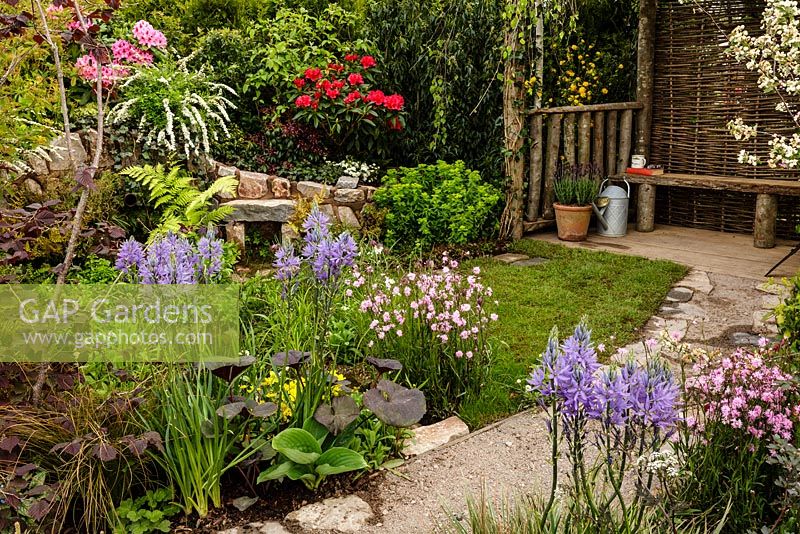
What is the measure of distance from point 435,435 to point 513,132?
4.13m

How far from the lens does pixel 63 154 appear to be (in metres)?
5.79

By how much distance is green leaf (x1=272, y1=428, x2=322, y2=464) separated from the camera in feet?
8.61

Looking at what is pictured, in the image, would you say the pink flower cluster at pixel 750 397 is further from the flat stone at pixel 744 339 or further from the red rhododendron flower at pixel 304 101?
the red rhododendron flower at pixel 304 101

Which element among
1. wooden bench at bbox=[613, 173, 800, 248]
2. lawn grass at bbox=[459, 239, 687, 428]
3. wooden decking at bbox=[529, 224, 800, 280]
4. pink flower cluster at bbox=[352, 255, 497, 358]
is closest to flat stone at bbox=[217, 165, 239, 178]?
lawn grass at bbox=[459, 239, 687, 428]

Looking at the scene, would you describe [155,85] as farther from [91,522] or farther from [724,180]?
[724,180]

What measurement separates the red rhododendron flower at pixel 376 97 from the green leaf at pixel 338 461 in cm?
447

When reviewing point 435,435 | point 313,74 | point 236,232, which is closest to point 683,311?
point 435,435

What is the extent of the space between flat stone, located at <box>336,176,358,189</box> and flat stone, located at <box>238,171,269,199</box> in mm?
589

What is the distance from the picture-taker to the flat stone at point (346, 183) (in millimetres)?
6504

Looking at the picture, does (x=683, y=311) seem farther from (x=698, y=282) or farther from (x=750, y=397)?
(x=750, y=397)

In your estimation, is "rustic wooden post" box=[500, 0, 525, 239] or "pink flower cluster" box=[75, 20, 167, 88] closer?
"pink flower cluster" box=[75, 20, 167, 88]

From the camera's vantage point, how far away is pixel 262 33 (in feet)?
24.6

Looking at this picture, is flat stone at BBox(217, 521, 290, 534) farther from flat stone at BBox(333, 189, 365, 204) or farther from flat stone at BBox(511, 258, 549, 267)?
flat stone at BBox(333, 189, 365, 204)

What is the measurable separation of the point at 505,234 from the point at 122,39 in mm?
3673
